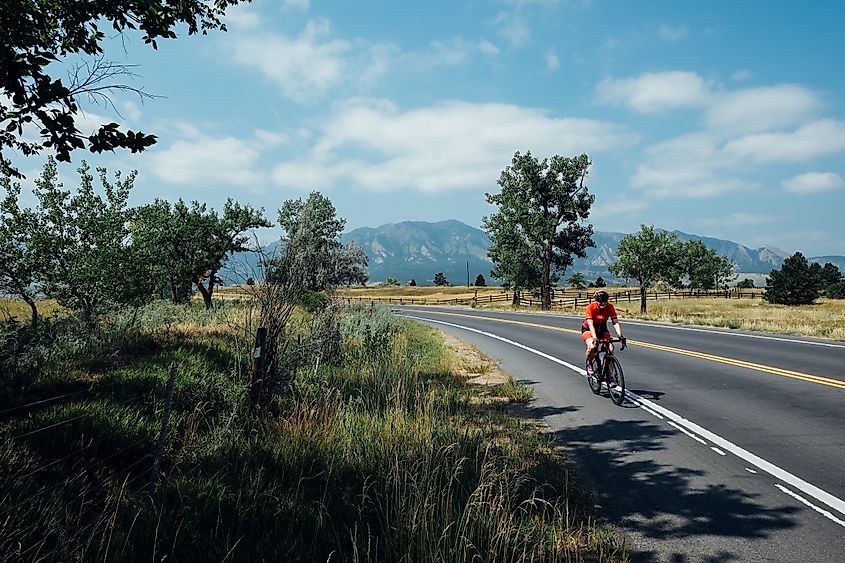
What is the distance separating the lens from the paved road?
14.1ft

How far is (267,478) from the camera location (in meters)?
5.00

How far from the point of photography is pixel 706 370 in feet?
39.8

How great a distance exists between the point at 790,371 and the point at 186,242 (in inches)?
1203

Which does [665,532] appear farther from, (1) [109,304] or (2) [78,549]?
(1) [109,304]

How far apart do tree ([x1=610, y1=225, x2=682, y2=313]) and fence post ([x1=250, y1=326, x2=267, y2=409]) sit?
154 feet

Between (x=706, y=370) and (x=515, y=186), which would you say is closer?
(x=706, y=370)

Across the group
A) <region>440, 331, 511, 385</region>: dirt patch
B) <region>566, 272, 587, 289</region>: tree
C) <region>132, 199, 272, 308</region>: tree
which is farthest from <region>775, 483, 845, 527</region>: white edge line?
<region>566, 272, 587, 289</region>: tree

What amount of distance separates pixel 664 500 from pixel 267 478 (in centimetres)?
382

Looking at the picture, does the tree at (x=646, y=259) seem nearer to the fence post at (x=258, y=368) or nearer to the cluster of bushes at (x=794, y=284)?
the cluster of bushes at (x=794, y=284)

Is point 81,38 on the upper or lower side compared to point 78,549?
upper

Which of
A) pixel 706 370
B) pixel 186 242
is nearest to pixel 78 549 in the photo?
pixel 706 370

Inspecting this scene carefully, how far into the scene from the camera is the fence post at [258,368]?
6.70m

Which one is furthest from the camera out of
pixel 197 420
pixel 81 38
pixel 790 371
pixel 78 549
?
pixel 790 371

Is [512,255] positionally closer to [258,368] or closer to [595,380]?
[595,380]
